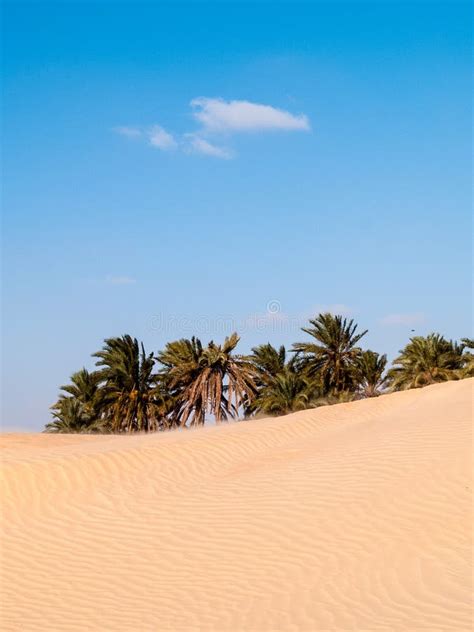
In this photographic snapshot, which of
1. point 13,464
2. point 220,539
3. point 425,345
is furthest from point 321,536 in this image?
point 425,345

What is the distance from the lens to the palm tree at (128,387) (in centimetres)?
3138

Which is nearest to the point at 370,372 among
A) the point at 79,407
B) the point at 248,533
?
the point at 79,407

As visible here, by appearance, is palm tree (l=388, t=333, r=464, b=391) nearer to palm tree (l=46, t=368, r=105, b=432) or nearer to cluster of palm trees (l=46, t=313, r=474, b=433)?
cluster of palm trees (l=46, t=313, r=474, b=433)

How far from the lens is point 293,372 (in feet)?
107

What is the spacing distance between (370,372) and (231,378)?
6075 mm

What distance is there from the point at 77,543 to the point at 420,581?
5.53 m

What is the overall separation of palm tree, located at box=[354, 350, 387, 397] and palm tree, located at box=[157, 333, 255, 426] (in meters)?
4.70

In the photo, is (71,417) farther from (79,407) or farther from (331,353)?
(331,353)

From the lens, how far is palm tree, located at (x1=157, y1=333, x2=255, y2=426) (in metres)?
31.7

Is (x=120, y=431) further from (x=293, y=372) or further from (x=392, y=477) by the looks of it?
(x=392, y=477)

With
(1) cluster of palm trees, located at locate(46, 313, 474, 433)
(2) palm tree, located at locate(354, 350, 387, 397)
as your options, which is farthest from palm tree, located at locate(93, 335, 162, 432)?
(2) palm tree, located at locate(354, 350, 387, 397)

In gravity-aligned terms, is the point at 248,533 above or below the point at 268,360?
below

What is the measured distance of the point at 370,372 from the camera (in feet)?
105

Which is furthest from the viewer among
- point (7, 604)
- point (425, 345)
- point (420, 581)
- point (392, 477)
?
point (425, 345)
